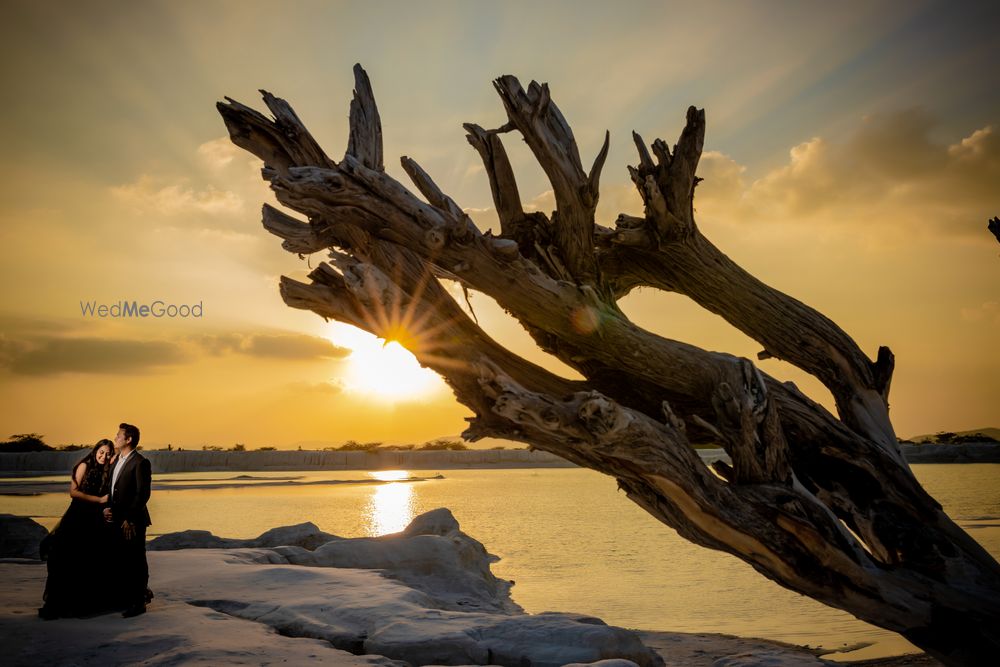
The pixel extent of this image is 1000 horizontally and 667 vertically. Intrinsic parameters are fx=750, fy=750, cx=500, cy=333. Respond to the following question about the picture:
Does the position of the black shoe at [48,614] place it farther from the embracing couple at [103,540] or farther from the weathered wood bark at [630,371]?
the weathered wood bark at [630,371]

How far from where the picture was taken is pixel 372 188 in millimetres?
5270

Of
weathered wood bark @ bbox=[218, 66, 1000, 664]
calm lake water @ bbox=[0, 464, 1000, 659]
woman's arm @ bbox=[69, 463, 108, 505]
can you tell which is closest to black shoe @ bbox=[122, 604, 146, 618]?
woman's arm @ bbox=[69, 463, 108, 505]

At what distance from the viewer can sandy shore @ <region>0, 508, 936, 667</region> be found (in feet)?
17.0

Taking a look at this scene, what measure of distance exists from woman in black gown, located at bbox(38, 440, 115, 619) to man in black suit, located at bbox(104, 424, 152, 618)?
0.35ft

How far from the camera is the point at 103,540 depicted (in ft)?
22.0

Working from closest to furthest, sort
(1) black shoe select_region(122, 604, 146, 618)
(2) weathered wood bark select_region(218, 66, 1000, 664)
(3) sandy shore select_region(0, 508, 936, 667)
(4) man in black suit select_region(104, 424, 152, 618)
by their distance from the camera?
(2) weathered wood bark select_region(218, 66, 1000, 664) → (3) sandy shore select_region(0, 508, 936, 667) → (1) black shoe select_region(122, 604, 146, 618) → (4) man in black suit select_region(104, 424, 152, 618)

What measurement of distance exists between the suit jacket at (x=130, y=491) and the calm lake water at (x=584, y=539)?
4588 millimetres

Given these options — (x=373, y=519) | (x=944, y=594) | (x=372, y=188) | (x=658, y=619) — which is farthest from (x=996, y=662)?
(x=373, y=519)

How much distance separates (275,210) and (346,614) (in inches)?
134

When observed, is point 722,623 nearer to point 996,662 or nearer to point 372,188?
point 996,662

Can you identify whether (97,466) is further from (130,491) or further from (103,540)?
(103,540)

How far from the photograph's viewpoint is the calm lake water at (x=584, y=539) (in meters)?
8.66

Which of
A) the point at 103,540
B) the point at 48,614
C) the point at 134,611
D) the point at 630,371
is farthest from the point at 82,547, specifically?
the point at 630,371

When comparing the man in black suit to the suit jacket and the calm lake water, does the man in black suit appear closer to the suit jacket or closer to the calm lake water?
the suit jacket
